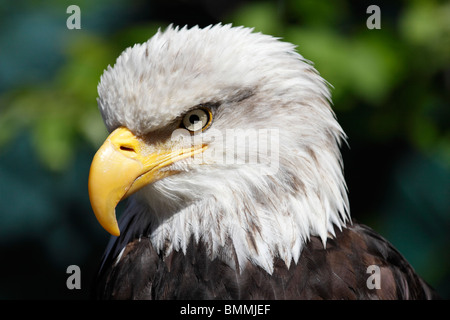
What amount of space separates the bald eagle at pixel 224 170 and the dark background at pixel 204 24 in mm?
909

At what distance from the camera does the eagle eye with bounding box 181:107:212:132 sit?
1694mm

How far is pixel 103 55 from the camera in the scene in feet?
8.91

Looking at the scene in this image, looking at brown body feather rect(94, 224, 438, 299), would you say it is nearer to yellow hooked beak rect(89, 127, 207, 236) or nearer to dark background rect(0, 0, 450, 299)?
yellow hooked beak rect(89, 127, 207, 236)

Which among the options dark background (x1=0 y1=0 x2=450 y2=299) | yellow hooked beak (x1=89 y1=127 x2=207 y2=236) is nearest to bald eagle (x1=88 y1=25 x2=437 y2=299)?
yellow hooked beak (x1=89 y1=127 x2=207 y2=236)

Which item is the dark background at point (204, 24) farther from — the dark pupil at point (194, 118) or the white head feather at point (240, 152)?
Answer: the dark pupil at point (194, 118)

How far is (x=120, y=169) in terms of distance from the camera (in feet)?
5.38

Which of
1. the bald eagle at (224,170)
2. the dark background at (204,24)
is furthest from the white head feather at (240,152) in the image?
the dark background at (204,24)

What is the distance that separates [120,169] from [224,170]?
0.33 m

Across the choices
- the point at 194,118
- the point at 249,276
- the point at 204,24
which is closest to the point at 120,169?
the point at 194,118

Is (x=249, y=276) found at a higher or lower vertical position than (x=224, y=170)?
lower

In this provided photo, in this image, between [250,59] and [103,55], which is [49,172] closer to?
[103,55]

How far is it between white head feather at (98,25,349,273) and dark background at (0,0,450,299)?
89 centimetres

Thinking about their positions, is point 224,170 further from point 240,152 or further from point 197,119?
point 197,119
